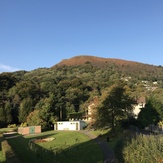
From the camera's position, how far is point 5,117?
58594mm

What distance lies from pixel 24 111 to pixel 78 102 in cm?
1853

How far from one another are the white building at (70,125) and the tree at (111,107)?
16832 mm

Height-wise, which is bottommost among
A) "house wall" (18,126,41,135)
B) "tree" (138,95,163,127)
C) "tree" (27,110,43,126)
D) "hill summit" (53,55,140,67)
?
"house wall" (18,126,41,135)

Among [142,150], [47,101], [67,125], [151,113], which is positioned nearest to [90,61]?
[47,101]

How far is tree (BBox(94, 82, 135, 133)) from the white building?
16832 mm

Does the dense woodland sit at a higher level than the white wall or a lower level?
higher

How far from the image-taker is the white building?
48.7 m

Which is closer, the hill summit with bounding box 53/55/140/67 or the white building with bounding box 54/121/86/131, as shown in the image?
the white building with bounding box 54/121/86/131

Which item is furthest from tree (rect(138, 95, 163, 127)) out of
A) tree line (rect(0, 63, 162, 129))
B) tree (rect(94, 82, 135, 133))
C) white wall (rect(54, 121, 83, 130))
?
white wall (rect(54, 121, 83, 130))

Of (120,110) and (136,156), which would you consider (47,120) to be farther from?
(136,156)

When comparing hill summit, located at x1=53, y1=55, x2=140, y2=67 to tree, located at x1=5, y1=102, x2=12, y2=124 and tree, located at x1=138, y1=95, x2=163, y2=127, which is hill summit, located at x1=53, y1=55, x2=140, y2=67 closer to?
tree, located at x1=5, y1=102, x2=12, y2=124

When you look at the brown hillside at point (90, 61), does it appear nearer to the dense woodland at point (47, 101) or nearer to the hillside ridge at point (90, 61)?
the hillside ridge at point (90, 61)

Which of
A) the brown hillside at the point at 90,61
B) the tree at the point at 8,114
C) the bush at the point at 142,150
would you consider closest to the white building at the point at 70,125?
the tree at the point at 8,114

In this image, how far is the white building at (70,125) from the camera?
48656 mm
